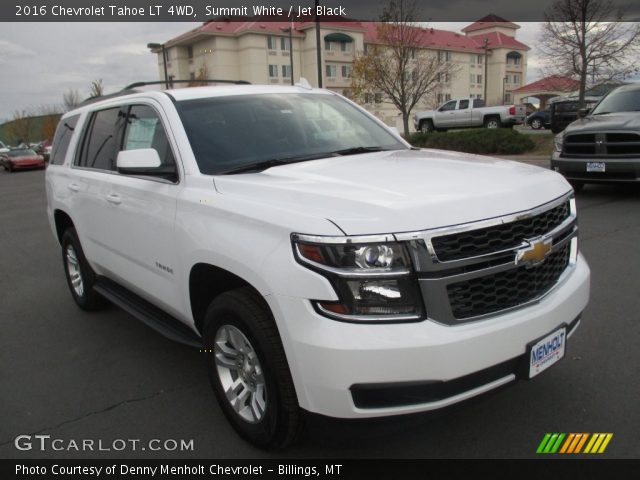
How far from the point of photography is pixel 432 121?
29.9 meters

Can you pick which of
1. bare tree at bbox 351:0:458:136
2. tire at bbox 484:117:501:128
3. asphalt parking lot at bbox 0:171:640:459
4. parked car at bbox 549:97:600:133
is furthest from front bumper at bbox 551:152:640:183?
tire at bbox 484:117:501:128

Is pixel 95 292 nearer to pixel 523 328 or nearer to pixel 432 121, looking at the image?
pixel 523 328

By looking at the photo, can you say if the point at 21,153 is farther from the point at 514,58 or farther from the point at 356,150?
the point at 514,58

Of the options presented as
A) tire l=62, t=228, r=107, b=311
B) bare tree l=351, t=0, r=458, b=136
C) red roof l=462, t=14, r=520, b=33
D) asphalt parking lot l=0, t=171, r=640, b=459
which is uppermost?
red roof l=462, t=14, r=520, b=33

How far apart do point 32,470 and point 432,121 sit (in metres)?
29.1

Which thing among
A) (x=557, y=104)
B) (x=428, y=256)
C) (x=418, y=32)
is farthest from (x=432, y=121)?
(x=428, y=256)

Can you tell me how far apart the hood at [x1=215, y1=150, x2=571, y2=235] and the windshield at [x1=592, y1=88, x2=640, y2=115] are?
780cm

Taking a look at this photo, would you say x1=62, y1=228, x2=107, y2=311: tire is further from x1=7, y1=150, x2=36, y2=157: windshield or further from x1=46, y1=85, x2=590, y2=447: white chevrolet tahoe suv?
x1=7, y1=150, x2=36, y2=157: windshield

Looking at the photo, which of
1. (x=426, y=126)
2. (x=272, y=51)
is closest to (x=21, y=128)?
(x=272, y=51)

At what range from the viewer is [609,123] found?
351 inches

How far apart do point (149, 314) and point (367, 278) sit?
82.7 inches

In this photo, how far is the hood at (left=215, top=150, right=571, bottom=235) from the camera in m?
2.29

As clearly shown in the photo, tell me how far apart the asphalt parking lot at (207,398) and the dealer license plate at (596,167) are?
370cm

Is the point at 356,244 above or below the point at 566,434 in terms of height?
above
